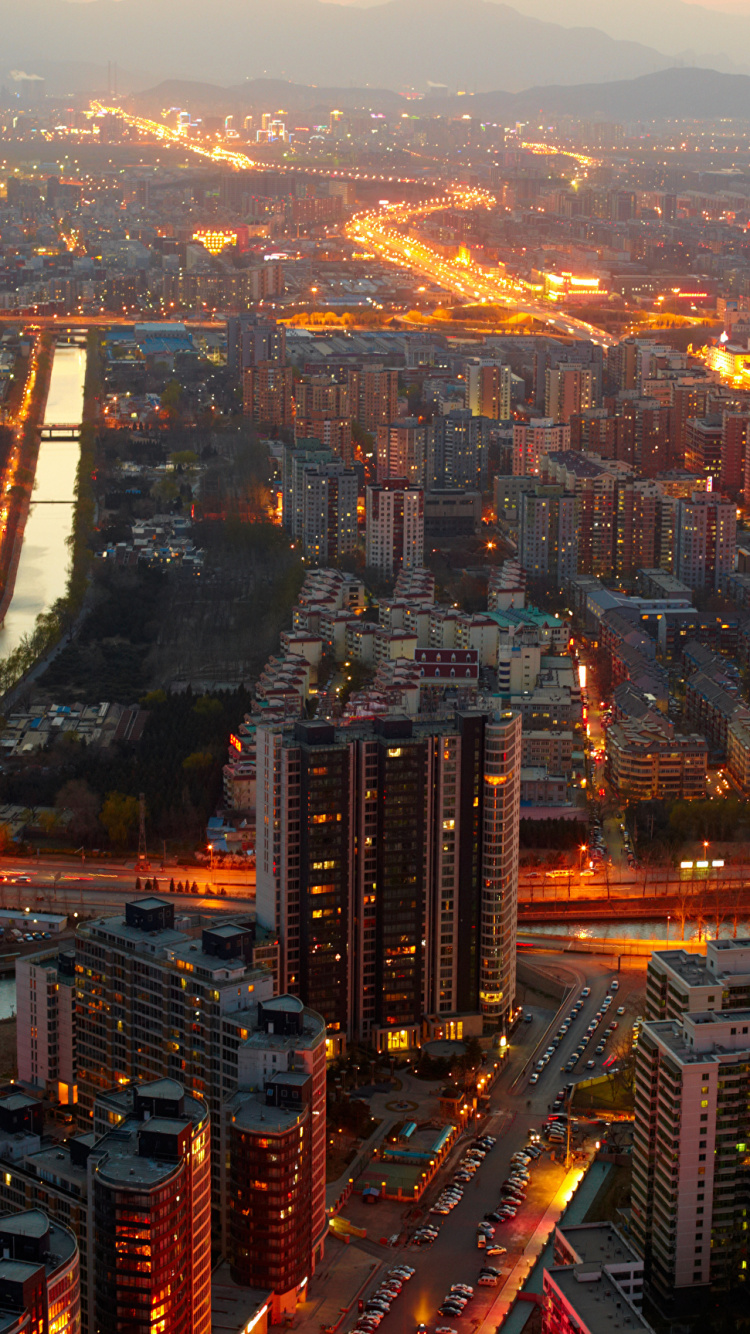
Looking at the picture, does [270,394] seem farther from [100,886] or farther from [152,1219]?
[152,1219]

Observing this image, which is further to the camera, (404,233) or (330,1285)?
(404,233)

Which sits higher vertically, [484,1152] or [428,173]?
[428,173]

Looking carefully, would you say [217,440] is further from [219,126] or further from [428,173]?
[219,126]

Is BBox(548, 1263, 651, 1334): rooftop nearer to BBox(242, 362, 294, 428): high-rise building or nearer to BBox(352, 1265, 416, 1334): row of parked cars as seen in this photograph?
BBox(352, 1265, 416, 1334): row of parked cars

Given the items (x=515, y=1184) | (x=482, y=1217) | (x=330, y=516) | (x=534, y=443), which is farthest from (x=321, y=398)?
(x=482, y=1217)

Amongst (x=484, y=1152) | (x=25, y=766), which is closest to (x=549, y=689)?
(x=25, y=766)

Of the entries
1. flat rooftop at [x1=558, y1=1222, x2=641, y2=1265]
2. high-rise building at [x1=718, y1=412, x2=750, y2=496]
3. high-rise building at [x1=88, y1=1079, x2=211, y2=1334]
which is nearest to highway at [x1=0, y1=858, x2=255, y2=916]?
flat rooftop at [x1=558, y1=1222, x2=641, y2=1265]

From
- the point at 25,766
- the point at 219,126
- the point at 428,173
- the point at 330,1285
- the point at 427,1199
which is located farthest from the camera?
the point at 219,126
